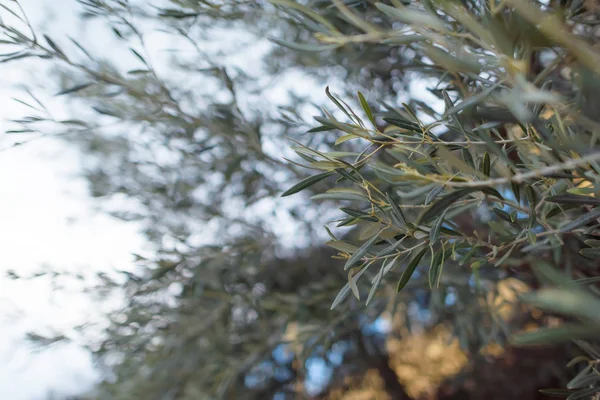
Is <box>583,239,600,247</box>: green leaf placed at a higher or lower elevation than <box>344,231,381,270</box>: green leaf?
higher

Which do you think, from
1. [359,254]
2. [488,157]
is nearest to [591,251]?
[488,157]

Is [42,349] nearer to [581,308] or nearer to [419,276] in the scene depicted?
[419,276]

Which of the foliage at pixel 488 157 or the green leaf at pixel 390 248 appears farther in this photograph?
the green leaf at pixel 390 248

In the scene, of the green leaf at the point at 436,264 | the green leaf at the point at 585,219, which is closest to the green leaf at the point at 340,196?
the green leaf at the point at 436,264

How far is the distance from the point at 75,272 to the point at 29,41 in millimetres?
601

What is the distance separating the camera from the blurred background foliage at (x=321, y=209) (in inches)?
24.5

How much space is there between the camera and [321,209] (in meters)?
1.64

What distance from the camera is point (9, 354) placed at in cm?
137

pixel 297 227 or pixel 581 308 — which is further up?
pixel 581 308

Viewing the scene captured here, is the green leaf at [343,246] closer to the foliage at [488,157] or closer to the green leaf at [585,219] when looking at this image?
the foliage at [488,157]

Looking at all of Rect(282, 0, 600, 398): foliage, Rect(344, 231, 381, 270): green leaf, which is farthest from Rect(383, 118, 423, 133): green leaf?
Rect(344, 231, 381, 270): green leaf

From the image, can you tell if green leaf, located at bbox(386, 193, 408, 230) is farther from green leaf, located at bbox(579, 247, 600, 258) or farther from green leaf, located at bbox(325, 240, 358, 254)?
green leaf, located at bbox(579, 247, 600, 258)

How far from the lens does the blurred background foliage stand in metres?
0.62

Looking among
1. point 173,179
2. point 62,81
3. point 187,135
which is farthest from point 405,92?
point 62,81
